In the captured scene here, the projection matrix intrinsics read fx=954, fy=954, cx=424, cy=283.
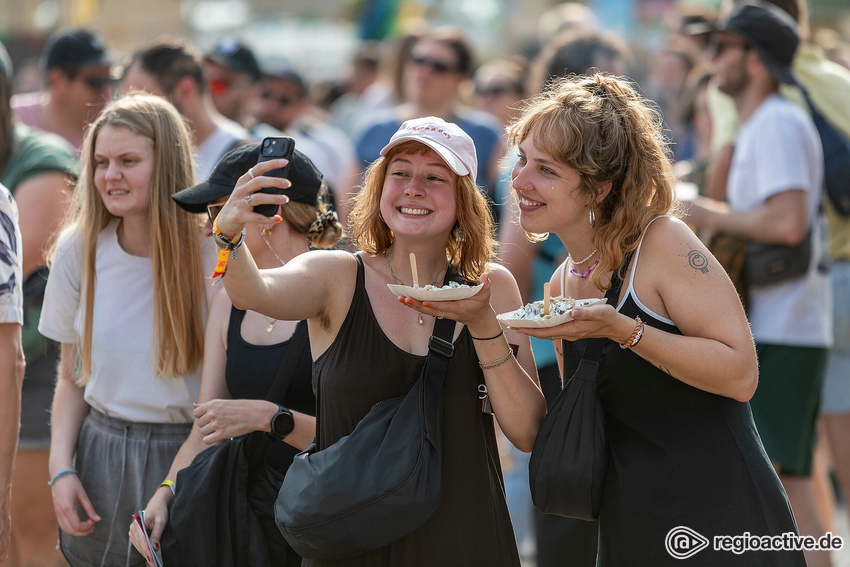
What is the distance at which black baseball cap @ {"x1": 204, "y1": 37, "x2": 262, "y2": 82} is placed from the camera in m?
6.20

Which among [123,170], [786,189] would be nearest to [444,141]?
[123,170]

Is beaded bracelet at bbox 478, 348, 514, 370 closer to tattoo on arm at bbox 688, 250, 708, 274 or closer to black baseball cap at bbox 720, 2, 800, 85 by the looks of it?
tattoo on arm at bbox 688, 250, 708, 274

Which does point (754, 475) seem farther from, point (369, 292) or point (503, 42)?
point (503, 42)

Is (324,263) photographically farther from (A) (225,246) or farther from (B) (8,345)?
A: (B) (8,345)

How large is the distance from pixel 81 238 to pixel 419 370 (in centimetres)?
152

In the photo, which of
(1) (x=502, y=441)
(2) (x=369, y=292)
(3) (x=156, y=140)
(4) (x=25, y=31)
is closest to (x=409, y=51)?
(1) (x=502, y=441)

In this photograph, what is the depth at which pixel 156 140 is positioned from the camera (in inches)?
133

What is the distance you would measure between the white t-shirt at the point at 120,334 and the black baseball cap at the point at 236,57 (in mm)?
3081

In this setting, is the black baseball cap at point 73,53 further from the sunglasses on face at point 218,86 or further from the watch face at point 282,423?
the watch face at point 282,423

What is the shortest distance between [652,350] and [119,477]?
1900 millimetres

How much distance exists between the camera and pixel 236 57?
6.23 m

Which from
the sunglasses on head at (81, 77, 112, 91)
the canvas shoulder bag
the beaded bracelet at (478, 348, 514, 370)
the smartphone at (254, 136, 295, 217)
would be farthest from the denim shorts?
the sunglasses on head at (81, 77, 112, 91)

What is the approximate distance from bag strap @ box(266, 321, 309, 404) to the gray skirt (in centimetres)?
55

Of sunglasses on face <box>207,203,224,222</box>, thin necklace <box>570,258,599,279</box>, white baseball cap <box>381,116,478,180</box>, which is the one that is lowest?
thin necklace <box>570,258,599,279</box>
